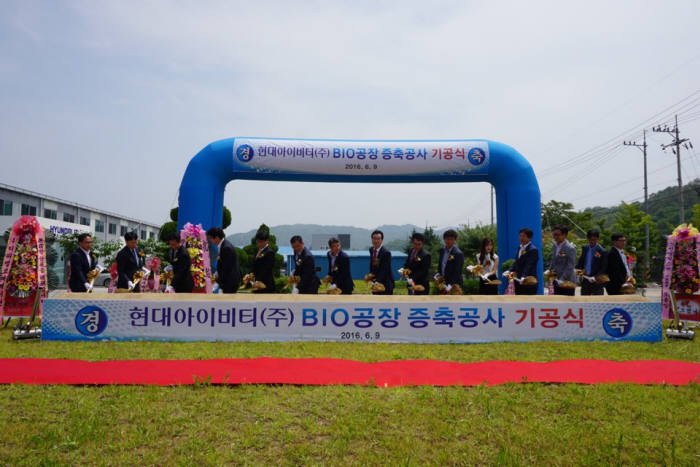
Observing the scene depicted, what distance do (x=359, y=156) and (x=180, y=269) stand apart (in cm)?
436

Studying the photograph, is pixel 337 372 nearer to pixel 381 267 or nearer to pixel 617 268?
pixel 381 267

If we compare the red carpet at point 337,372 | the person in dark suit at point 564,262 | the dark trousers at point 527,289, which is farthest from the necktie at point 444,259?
the red carpet at point 337,372

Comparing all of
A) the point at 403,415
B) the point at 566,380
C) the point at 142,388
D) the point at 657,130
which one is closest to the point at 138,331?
the point at 142,388

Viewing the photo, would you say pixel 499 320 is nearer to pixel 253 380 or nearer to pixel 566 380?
pixel 566 380

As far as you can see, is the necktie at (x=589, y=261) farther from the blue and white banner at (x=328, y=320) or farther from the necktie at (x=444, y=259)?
the necktie at (x=444, y=259)

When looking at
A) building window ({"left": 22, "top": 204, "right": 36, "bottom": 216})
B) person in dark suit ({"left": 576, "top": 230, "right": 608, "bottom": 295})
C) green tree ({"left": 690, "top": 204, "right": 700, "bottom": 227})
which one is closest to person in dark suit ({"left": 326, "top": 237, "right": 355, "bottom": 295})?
person in dark suit ({"left": 576, "top": 230, "right": 608, "bottom": 295})

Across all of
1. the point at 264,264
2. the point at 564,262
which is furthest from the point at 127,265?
the point at 564,262

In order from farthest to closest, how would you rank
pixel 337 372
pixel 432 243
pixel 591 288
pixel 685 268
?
1. pixel 432 243
2. pixel 591 288
3. pixel 685 268
4. pixel 337 372

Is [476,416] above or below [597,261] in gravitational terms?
below

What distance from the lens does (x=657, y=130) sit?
26891 mm

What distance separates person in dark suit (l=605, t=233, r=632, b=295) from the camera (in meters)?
6.34

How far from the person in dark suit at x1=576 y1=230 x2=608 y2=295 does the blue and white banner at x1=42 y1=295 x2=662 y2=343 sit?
1.78m

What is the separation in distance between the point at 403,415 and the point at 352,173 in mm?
6873

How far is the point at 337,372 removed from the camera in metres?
3.50
